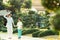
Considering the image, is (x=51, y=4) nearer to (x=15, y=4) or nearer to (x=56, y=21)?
(x=56, y=21)

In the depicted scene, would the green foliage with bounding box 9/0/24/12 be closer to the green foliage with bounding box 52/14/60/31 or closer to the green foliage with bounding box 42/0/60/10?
the green foliage with bounding box 42/0/60/10

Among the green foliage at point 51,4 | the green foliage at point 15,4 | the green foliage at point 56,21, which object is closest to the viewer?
the green foliage at point 56,21

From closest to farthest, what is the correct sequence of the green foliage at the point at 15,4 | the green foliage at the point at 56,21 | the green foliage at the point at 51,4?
the green foliage at the point at 56,21, the green foliage at the point at 51,4, the green foliage at the point at 15,4

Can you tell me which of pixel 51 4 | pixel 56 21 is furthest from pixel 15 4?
pixel 56 21

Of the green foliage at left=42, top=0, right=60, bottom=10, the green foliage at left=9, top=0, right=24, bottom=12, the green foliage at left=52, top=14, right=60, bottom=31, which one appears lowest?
the green foliage at left=9, top=0, right=24, bottom=12

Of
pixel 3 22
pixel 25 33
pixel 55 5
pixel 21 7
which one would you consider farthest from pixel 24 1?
pixel 55 5

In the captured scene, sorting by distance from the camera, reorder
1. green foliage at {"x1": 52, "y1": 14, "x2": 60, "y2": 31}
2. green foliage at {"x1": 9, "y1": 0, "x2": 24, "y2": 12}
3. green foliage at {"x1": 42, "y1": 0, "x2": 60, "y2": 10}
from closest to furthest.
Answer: green foliage at {"x1": 52, "y1": 14, "x2": 60, "y2": 31} < green foliage at {"x1": 42, "y1": 0, "x2": 60, "y2": 10} < green foliage at {"x1": 9, "y1": 0, "x2": 24, "y2": 12}

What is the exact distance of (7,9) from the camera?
87.8 feet

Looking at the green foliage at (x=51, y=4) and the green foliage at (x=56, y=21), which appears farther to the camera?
the green foliage at (x=51, y=4)

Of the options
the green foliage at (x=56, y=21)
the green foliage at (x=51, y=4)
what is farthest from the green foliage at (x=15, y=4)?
the green foliage at (x=56, y=21)

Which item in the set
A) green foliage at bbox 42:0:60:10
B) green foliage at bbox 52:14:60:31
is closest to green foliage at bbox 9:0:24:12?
green foliage at bbox 42:0:60:10

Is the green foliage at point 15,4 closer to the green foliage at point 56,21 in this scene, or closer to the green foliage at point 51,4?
the green foliage at point 51,4

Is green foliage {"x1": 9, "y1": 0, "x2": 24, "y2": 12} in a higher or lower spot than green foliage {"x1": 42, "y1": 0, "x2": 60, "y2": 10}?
lower

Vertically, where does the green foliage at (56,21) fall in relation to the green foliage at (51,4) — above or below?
below
